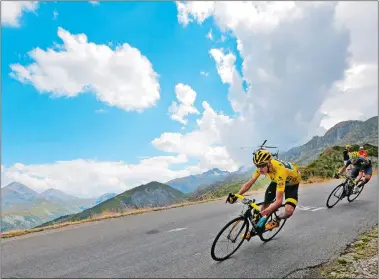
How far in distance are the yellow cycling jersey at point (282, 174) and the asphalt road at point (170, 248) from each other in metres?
1.43

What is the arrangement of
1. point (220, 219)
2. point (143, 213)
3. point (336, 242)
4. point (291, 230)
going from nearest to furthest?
point (336, 242) < point (291, 230) < point (220, 219) < point (143, 213)

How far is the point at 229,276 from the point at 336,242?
356cm

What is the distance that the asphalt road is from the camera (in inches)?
237

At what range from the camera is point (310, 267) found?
→ 6078mm

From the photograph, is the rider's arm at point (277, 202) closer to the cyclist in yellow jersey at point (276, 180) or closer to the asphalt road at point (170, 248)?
the cyclist in yellow jersey at point (276, 180)

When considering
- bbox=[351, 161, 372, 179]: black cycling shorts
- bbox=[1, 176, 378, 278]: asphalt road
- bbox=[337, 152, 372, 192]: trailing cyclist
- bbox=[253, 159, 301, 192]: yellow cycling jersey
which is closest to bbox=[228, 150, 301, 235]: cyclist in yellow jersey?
bbox=[253, 159, 301, 192]: yellow cycling jersey

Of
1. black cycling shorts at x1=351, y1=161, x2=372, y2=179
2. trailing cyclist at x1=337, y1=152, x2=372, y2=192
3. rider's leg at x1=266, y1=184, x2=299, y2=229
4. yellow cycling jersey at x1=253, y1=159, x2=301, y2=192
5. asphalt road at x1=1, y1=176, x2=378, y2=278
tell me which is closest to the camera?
asphalt road at x1=1, y1=176, x2=378, y2=278

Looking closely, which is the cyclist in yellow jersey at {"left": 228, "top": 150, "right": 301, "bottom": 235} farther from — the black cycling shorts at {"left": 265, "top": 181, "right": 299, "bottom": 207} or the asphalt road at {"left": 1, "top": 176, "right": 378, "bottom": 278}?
the asphalt road at {"left": 1, "top": 176, "right": 378, "bottom": 278}

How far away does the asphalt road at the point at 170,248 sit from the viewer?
6.01 meters

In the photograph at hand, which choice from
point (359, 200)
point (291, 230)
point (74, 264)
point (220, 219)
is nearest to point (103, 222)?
point (220, 219)

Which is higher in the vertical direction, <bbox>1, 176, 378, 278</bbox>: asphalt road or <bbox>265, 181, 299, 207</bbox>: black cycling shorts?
<bbox>265, 181, 299, 207</bbox>: black cycling shorts

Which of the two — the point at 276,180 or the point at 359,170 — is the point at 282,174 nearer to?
the point at 276,180

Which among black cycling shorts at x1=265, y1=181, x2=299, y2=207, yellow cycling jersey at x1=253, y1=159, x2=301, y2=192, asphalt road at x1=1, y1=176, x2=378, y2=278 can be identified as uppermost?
yellow cycling jersey at x1=253, y1=159, x2=301, y2=192

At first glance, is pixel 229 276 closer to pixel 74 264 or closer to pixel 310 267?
pixel 310 267
